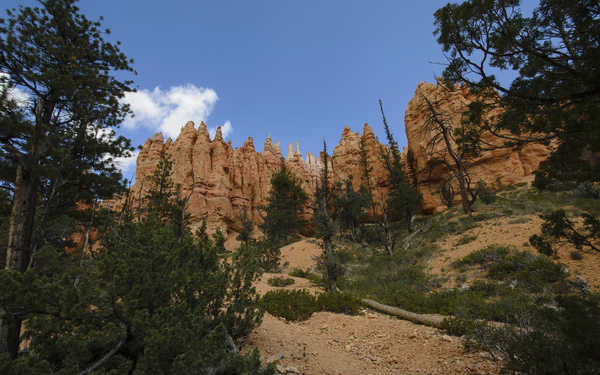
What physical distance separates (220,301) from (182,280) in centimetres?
103

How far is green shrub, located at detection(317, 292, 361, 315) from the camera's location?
6.69 m

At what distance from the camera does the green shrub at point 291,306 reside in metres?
6.25

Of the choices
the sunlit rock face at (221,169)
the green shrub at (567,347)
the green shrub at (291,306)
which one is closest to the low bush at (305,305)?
the green shrub at (291,306)

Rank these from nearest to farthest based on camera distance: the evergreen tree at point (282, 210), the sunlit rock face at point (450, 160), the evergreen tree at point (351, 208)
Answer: the sunlit rock face at point (450, 160)
the evergreen tree at point (351, 208)
the evergreen tree at point (282, 210)

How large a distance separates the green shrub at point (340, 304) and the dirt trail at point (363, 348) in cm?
60

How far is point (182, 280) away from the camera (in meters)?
2.89

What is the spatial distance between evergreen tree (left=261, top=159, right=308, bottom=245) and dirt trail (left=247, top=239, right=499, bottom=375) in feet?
73.5

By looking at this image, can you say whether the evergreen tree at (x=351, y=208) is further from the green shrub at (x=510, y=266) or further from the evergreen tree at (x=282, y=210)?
the green shrub at (x=510, y=266)

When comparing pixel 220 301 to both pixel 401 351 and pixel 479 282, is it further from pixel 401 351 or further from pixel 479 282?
pixel 479 282

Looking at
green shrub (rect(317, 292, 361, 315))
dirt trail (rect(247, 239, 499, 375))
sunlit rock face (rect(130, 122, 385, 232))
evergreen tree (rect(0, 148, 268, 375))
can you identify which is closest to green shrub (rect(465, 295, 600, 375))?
dirt trail (rect(247, 239, 499, 375))

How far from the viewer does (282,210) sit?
30906 mm

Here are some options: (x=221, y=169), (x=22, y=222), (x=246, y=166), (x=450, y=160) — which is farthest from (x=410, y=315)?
(x=246, y=166)

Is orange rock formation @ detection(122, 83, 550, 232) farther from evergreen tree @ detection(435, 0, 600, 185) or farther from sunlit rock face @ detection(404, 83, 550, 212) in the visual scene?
evergreen tree @ detection(435, 0, 600, 185)

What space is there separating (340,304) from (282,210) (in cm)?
2427
